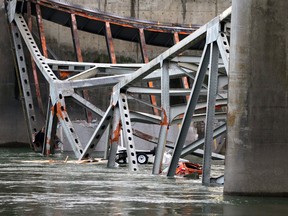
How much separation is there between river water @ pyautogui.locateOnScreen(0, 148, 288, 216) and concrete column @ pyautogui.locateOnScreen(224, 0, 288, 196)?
547 mm

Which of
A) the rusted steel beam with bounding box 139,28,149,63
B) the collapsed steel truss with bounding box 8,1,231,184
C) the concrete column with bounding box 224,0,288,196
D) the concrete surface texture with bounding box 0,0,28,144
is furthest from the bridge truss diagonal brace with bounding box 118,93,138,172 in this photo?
the concrete surface texture with bounding box 0,0,28,144

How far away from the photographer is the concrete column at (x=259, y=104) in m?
23.5

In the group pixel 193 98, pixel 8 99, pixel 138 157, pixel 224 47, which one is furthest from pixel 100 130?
pixel 8 99

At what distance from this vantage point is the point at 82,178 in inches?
1332

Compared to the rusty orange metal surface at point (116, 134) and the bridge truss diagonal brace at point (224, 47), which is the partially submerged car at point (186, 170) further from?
the bridge truss diagonal brace at point (224, 47)

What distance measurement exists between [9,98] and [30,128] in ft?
38.2

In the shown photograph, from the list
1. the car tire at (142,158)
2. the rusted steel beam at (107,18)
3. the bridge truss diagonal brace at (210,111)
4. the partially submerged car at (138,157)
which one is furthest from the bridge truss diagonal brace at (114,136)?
the rusted steel beam at (107,18)

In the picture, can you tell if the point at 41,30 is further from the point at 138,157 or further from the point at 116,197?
the point at 116,197

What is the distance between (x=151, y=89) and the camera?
4666cm

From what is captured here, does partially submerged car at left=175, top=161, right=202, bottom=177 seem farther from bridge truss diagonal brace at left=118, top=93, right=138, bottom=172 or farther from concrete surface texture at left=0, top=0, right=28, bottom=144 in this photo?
concrete surface texture at left=0, top=0, right=28, bottom=144

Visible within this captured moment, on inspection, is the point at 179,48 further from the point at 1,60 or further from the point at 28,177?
the point at 1,60

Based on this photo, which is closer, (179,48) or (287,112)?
(287,112)

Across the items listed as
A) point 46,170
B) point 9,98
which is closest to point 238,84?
point 46,170

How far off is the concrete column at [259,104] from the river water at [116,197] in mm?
547
